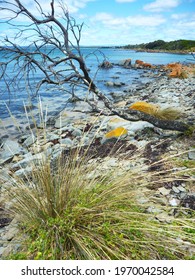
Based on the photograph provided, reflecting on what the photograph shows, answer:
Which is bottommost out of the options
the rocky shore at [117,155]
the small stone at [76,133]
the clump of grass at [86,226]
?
the small stone at [76,133]

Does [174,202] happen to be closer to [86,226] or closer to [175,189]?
[175,189]

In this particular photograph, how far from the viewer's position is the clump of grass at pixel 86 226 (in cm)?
190

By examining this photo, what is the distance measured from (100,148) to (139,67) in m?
29.9

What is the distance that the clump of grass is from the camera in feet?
6.25

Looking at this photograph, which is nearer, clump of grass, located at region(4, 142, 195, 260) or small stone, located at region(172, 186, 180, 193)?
clump of grass, located at region(4, 142, 195, 260)

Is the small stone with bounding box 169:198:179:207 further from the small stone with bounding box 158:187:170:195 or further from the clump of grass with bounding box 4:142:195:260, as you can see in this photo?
the clump of grass with bounding box 4:142:195:260

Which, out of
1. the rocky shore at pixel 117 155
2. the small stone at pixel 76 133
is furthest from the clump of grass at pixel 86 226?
the small stone at pixel 76 133

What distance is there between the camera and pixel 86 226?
6.85 ft

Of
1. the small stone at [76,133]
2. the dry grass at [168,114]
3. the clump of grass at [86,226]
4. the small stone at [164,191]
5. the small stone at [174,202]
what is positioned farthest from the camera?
the small stone at [76,133]

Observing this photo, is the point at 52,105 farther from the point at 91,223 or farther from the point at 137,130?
the point at 91,223

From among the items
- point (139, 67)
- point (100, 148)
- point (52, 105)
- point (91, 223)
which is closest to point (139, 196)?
point (91, 223)

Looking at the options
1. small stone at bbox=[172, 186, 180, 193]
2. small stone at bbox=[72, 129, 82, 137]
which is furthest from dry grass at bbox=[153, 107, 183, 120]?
small stone at bbox=[172, 186, 180, 193]

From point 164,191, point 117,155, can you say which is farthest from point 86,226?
point 117,155

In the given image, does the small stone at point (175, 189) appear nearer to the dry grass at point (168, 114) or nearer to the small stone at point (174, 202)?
the small stone at point (174, 202)
